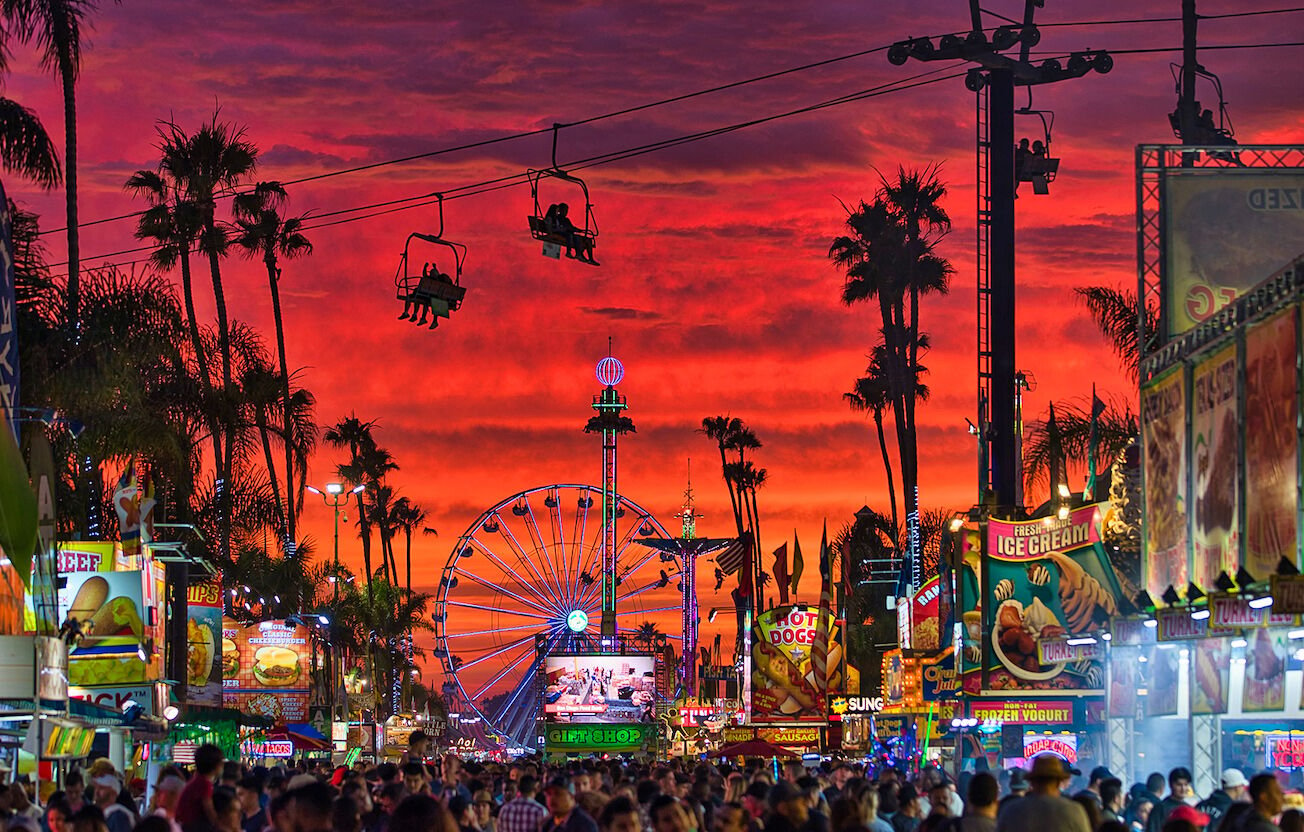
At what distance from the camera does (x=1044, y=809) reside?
11.6 m

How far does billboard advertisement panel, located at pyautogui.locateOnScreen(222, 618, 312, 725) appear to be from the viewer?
57625mm

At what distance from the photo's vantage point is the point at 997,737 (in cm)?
4400

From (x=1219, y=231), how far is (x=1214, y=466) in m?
5.06

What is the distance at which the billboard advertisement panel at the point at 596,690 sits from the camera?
74688 mm

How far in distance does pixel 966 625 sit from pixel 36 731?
24.2 meters

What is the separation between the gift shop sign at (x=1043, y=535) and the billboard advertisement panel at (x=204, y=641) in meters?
21.6

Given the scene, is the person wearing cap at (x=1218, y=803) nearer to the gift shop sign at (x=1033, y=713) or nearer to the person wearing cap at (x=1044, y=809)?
the person wearing cap at (x=1044, y=809)

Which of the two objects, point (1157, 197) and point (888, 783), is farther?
point (1157, 197)

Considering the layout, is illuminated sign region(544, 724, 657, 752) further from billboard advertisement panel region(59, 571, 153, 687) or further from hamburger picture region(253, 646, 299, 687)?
billboard advertisement panel region(59, 571, 153, 687)

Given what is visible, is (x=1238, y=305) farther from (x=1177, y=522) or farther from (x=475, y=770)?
(x=475, y=770)

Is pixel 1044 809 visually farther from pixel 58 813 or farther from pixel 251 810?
pixel 58 813

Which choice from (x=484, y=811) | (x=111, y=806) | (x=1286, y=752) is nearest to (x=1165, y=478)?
(x=1286, y=752)

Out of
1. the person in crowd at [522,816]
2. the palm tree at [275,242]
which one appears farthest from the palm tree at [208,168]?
the person in crowd at [522,816]

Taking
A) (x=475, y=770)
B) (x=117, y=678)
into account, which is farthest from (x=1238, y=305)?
(x=117, y=678)
